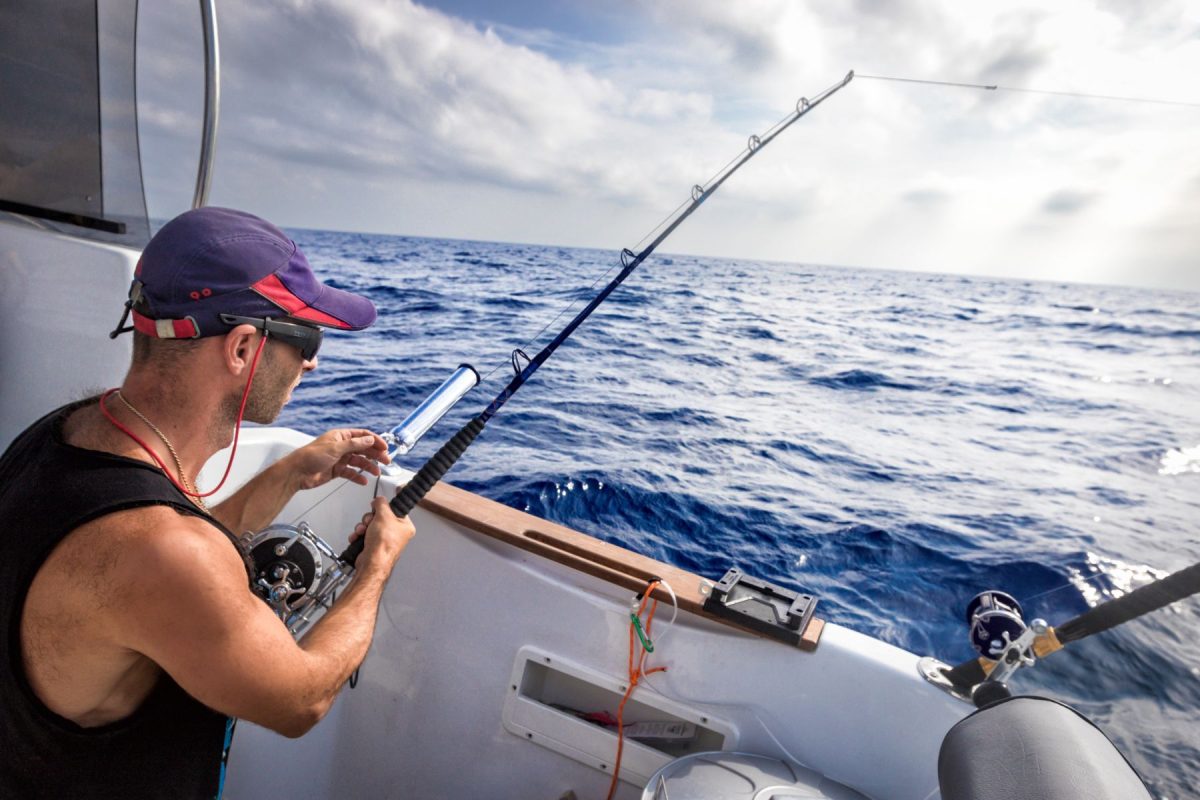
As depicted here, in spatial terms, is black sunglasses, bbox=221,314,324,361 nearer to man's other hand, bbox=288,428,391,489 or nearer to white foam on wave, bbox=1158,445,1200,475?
man's other hand, bbox=288,428,391,489

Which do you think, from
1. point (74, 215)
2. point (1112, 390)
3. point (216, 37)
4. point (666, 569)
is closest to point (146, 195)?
point (74, 215)

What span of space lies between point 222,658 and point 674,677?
99 cm

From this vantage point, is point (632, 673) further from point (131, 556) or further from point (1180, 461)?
point (1180, 461)

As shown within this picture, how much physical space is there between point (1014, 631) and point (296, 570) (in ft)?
4.29

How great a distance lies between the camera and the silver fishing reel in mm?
1344

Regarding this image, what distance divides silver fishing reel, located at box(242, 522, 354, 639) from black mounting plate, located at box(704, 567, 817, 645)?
73cm

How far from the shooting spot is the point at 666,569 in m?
1.57

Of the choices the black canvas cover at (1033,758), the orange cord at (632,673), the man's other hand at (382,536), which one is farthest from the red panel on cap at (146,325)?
the black canvas cover at (1033,758)

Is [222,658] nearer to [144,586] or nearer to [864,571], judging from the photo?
[144,586]

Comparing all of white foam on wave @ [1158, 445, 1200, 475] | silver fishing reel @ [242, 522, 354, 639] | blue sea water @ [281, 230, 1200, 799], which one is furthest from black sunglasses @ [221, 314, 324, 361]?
white foam on wave @ [1158, 445, 1200, 475]

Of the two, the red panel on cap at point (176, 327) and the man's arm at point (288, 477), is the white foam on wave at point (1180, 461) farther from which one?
the red panel on cap at point (176, 327)

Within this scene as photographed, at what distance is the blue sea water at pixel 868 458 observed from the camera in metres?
2.60

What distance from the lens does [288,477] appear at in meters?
1.46

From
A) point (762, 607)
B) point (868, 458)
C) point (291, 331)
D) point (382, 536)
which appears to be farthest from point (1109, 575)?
point (291, 331)
